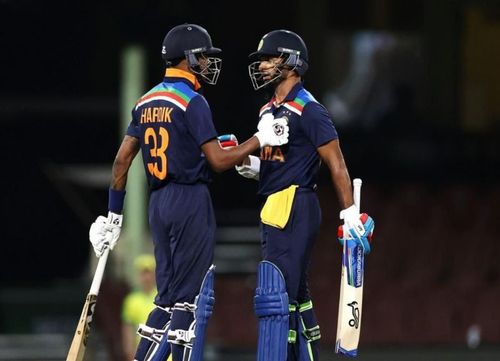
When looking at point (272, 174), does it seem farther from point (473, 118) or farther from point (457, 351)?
point (473, 118)

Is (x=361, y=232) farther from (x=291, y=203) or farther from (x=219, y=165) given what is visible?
(x=219, y=165)

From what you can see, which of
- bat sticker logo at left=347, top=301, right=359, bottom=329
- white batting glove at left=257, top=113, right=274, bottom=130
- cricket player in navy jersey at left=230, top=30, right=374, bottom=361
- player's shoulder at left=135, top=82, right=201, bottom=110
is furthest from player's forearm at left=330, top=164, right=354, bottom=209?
player's shoulder at left=135, top=82, right=201, bottom=110

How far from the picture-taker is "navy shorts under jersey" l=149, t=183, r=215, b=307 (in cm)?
682

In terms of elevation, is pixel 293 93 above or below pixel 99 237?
above

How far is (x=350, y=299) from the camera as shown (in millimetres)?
6957

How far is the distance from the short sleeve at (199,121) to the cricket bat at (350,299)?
0.73 metres

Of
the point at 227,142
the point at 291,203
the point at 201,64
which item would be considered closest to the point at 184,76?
the point at 201,64

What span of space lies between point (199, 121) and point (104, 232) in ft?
2.68

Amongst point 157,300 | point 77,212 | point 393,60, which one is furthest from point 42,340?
point 157,300

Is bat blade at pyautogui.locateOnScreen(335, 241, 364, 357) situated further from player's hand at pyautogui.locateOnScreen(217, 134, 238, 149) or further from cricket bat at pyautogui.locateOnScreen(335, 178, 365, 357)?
player's hand at pyautogui.locateOnScreen(217, 134, 238, 149)

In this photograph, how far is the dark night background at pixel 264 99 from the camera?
13875mm

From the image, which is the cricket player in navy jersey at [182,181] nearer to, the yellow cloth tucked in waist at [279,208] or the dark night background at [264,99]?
the yellow cloth tucked in waist at [279,208]

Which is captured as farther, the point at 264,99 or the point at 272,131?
the point at 264,99

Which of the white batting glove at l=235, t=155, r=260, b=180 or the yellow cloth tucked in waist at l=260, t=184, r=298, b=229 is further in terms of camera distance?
the white batting glove at l=235, t=155, r=260, b=180
